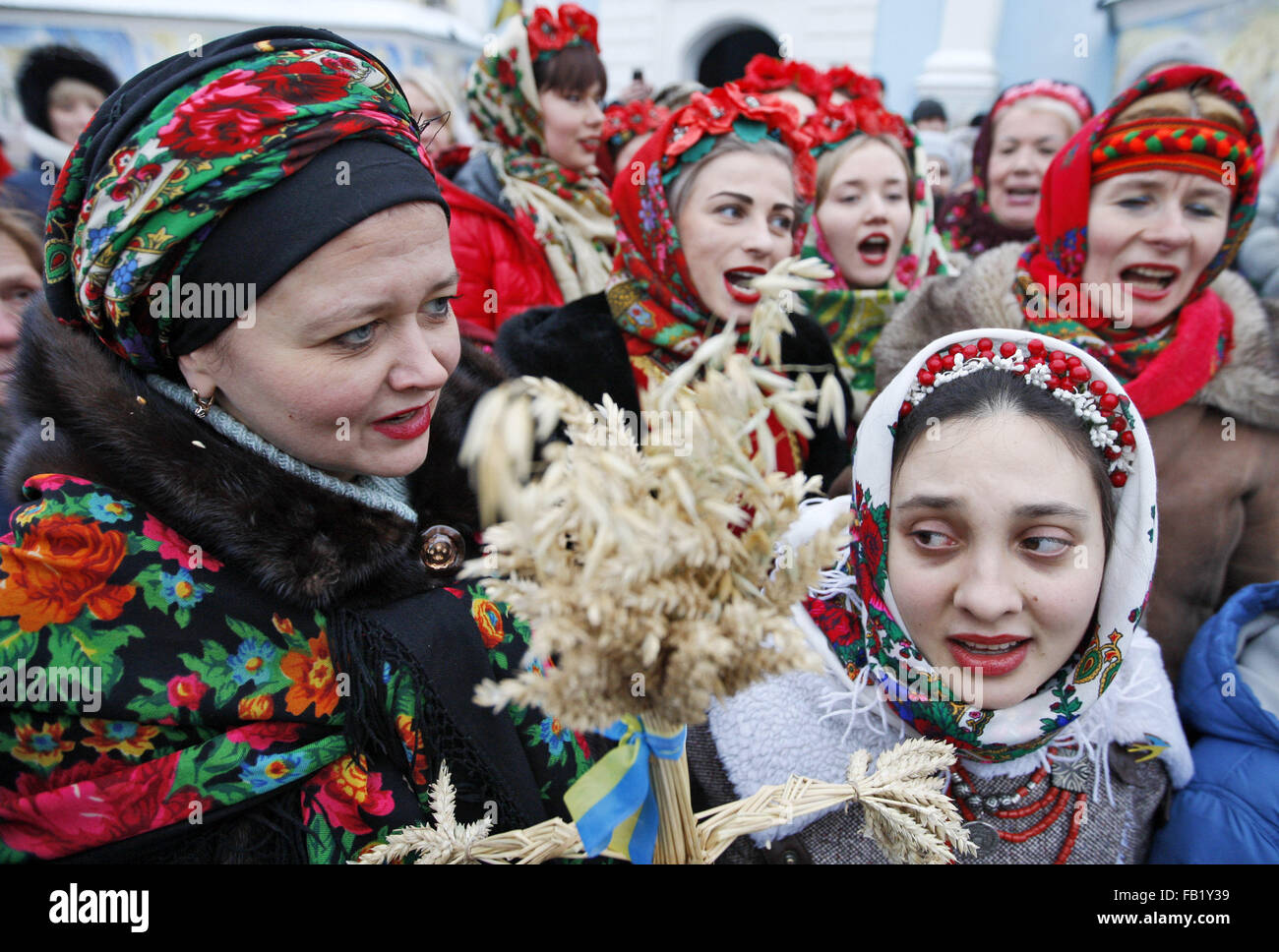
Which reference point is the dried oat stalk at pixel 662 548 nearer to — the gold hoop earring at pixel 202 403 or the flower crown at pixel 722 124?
the gold hoop earring at pixel 202 403

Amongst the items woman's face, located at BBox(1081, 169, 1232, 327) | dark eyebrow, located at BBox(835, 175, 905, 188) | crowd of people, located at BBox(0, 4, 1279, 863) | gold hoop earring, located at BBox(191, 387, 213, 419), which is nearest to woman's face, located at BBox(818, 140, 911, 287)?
dark eyebrow, located at BBox(835, 175, 905, 188)

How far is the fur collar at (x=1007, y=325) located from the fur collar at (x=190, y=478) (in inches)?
70.8

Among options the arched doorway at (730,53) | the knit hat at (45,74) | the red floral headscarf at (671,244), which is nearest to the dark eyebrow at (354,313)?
the red floral headscarf at (671,244)

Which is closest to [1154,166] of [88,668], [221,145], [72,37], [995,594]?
[995,594]

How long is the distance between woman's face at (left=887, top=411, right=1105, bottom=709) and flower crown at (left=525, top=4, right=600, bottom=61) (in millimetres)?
3236

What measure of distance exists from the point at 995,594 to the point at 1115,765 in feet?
2.18

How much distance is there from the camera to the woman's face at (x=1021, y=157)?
397 cm

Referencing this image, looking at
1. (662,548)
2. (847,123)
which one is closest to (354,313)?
(662,548)

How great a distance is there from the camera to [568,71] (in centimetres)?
387

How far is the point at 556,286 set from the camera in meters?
3.93

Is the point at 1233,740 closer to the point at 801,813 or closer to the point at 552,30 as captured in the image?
the point at 801,813

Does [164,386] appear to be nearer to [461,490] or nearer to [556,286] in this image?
[461,490]

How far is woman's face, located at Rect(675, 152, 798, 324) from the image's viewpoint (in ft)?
8.14

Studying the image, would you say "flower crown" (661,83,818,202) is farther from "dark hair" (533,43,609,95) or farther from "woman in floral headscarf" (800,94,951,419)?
"dark hair" (533,43,609,95)
